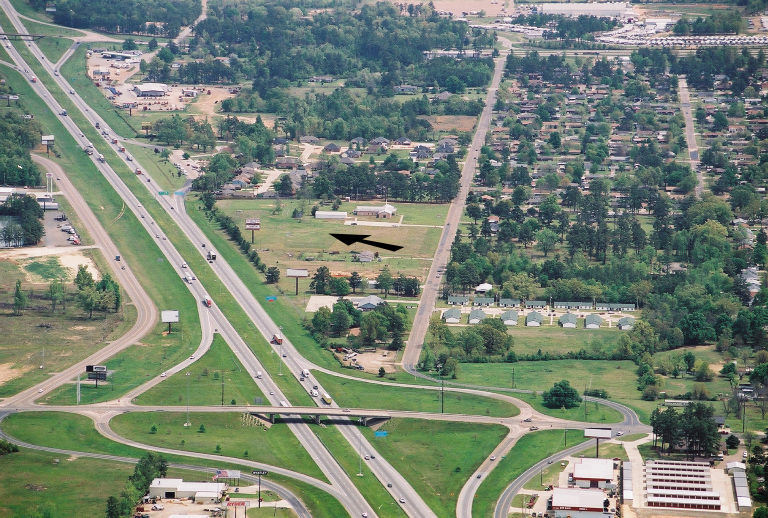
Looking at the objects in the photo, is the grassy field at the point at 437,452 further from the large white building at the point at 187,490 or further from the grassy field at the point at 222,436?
the large white building at the point at 187,490

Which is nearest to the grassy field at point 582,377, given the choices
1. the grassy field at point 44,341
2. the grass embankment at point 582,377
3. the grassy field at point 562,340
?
the grass embankment at point 582,377

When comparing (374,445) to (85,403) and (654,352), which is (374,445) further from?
(654,352)

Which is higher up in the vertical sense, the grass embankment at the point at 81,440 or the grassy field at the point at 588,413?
the grassy field at the point at 588,413

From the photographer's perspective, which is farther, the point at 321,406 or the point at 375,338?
the point at 375,338

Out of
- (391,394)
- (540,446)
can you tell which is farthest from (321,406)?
(540,446)

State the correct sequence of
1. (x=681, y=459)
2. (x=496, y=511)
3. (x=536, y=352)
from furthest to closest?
1. (x=536, y=352)
2. (x=681, y=459)
3. (x=496, y=511)

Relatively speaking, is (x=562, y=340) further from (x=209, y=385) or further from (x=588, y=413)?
(x=209, y=385)

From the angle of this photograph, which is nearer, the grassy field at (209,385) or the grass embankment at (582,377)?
the grassy field at (209,385)

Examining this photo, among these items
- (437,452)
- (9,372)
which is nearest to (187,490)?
(437,452)
